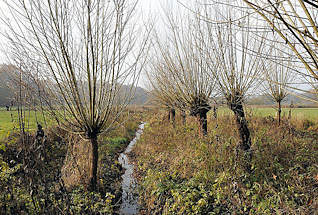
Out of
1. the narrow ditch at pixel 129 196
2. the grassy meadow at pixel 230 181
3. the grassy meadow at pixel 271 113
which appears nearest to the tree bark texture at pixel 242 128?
the grassy meadow at pixel 230 181

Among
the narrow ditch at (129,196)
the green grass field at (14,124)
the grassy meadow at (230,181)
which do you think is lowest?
the narrow ditch at (129,196)

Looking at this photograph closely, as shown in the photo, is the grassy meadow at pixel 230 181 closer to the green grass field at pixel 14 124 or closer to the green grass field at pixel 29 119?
the green grass field at pixel 29 119

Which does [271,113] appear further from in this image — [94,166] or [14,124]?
[14,124]

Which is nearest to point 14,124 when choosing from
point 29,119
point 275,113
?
point 29,119

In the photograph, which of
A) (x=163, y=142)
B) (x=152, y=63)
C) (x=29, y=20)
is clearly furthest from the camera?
(x=152, y=63)

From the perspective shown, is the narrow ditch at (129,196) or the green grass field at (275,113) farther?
the green grass field at (275,113)

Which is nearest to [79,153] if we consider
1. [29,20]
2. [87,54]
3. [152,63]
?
[87,54]

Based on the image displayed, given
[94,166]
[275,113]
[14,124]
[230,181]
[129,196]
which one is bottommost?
[129,196]

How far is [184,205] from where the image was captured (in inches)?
144

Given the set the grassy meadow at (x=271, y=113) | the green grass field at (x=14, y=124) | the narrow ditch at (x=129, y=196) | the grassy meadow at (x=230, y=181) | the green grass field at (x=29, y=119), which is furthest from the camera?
the grassy meadow at (x=271, y=113)

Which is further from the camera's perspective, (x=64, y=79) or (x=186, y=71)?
(x=186, y=71)

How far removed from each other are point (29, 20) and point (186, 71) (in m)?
3.91

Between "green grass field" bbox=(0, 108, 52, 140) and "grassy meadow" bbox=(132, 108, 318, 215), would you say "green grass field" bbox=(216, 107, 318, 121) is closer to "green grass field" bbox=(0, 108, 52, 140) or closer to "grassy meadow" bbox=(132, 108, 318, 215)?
"grassy meadow" bbox=(132, 108, 318, 215)

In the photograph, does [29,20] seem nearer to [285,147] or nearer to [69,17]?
[69,17]
